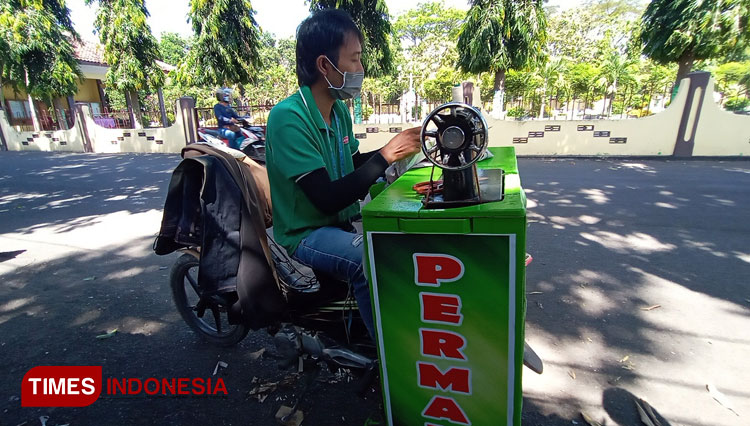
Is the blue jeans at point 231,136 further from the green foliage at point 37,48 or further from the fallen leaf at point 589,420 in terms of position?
the green foliage at point 37,48

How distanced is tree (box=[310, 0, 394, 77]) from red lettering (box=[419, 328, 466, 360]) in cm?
996

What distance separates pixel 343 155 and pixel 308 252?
54cm

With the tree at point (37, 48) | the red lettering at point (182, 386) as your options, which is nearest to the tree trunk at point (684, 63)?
the red lettering at point (182, 386)

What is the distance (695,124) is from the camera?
8273mm

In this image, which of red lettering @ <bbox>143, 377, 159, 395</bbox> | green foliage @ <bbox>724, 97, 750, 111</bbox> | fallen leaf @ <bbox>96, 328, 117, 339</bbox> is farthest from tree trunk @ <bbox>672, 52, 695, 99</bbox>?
fallen leaf @ <bbox>96, 328, 117, 339</bbox>

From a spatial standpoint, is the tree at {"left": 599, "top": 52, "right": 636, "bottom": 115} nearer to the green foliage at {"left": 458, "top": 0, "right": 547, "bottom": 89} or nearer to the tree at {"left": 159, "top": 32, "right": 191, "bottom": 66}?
the green foliage at {"left": 458, "top": 0, "right": 547, "bottom": 89}

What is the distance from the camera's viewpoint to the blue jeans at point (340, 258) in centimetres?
156

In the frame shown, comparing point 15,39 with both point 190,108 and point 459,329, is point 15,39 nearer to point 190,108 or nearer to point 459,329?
point 190,108

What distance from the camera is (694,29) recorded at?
8195mm

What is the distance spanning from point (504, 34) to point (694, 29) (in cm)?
396

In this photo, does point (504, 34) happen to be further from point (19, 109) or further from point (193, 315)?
point (19, 109)

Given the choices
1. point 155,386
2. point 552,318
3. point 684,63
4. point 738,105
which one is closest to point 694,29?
point 684,63

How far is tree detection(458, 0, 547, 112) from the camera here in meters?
9.48

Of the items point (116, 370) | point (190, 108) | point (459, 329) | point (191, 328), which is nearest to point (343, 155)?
point (459, 329)
